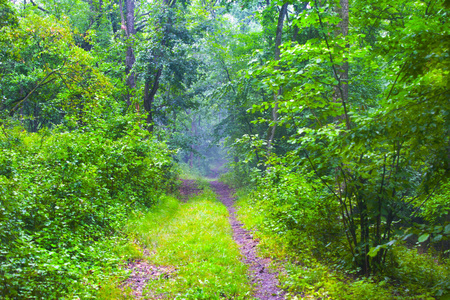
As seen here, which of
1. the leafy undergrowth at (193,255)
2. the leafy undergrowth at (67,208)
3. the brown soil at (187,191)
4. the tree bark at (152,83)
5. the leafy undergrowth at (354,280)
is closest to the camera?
the leafy undergrowth at (67,208)

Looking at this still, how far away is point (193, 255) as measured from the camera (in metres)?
6.52

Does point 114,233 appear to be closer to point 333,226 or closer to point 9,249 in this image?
point 9,249

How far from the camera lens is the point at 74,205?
548cm

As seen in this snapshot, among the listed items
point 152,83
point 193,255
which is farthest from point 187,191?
point 193,255

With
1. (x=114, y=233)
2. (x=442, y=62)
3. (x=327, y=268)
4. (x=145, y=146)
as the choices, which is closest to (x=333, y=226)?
(x=327, y=268)

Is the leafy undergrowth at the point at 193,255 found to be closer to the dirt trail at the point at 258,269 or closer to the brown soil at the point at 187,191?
the dirt trail at the point at 258,269

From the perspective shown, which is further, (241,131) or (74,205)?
(241,131)

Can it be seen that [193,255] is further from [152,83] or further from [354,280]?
[152,83]

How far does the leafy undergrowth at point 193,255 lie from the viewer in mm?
4891

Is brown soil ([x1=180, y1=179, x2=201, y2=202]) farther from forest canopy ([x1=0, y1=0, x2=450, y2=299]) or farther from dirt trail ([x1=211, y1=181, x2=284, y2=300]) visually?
dirt trail ([x1=211, y1=181, x2=284, y2=300])

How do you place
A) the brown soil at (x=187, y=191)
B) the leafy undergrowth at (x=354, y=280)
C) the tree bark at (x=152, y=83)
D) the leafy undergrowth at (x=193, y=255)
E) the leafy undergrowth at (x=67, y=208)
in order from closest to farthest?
1. the leafy undergrowth at (x=67, y=208)
2. the leafy undergrowth at (x=354, y=280)
3. the leafy undergrowth at (x=193, y=255)
4. the tree bark at (x=152, y=83)
5. the brown soil at (x=187, y=191)

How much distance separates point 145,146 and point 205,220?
10.5 ft

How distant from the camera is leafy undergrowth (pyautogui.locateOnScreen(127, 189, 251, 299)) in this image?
489 cm

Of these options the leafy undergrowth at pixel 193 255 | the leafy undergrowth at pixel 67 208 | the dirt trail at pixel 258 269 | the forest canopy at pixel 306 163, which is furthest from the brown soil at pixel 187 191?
the dirt trail at pixel 258 269
